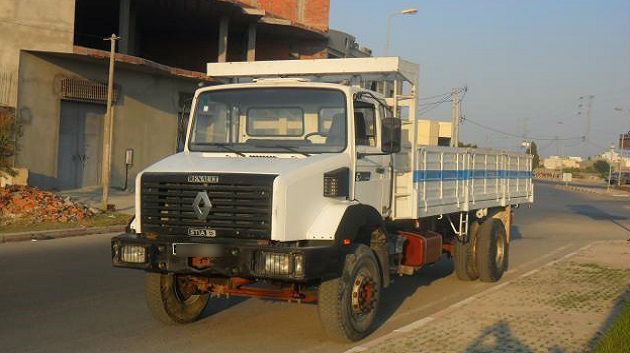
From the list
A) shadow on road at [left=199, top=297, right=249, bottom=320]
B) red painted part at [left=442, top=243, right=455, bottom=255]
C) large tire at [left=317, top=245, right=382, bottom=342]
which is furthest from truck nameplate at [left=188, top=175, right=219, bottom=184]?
red painted part at [left=442, top=243, right=455, bottom=255]

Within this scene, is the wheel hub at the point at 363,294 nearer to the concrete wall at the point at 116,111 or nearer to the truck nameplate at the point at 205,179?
the truck nameplate at the point at 205,179

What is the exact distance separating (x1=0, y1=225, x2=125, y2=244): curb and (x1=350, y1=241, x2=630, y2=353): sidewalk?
9.62 m

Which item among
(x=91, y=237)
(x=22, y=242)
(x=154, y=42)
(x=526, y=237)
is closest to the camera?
(x=22, y=242)

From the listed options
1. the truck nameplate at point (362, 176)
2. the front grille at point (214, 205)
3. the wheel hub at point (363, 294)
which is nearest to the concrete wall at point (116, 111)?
the front grille at point (214, 205)

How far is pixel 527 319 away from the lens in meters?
7.84

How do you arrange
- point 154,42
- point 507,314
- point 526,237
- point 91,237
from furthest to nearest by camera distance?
1. point 154,42
2. point 526,237
3. point 91,237
4. point 507,314

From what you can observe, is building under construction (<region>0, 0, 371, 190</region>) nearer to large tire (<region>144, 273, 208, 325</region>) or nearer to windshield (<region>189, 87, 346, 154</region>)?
windshield (<region>189, 87, 346, 154</region>)

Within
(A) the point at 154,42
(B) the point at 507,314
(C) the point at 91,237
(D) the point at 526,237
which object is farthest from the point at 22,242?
(A) the point at 154,42

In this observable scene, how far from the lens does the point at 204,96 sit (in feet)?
24.8

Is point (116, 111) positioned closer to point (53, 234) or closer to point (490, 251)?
point (53, 234)

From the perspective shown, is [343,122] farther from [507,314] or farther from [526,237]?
[526,237]

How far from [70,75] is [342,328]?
19.7 meters

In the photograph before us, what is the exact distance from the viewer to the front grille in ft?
20.0

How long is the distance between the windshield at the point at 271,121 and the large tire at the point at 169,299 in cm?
141
